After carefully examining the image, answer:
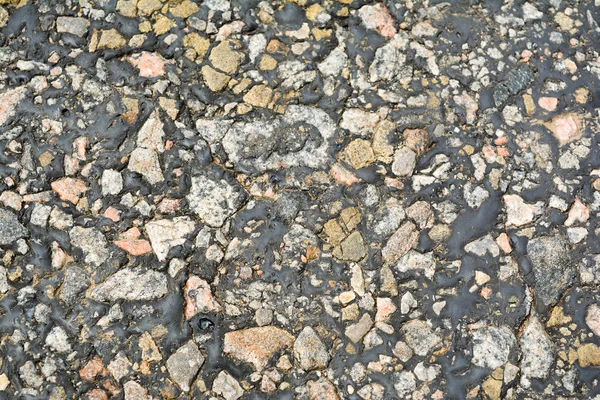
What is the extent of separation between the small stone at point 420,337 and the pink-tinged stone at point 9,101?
173 cm

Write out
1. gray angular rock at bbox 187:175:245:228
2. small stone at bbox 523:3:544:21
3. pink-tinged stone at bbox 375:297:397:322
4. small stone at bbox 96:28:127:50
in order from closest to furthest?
pink-tinged stone at bbox 375:297:397:322 → gray angular rock at bbox 187:175:245:228 → small stone at bbox 96:28:127:50 → small stone at bbox 523:3:544:21

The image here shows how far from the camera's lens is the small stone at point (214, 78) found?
2.63m

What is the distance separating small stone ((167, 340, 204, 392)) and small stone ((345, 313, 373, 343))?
530mm

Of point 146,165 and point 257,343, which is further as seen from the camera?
point 146,165

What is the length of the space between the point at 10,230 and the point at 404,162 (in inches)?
59.3

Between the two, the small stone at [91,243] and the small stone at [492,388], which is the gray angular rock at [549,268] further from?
the small stone at [91,243]

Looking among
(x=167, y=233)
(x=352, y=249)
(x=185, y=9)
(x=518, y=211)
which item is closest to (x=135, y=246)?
(x=167, y=233)

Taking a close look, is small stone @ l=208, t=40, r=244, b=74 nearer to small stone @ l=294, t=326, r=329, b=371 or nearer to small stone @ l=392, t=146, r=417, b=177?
small stone @ l=392, t=146, r=417, b=177

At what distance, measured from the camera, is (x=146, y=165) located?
2506mm

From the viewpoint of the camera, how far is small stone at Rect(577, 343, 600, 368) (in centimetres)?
233

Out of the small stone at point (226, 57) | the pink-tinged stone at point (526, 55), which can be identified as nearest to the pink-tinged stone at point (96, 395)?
the small stone at point (226, 57)

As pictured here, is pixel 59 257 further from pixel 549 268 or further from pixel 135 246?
pixel 549 268

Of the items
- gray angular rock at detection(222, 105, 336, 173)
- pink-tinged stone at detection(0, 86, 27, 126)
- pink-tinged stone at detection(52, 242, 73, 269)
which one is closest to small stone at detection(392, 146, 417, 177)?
gray angular rock at detection(222, 105, 336, 173)

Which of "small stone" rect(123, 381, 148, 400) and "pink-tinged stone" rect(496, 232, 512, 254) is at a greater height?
"pink-tinged stone" rect(496, 232, 512, 254)
